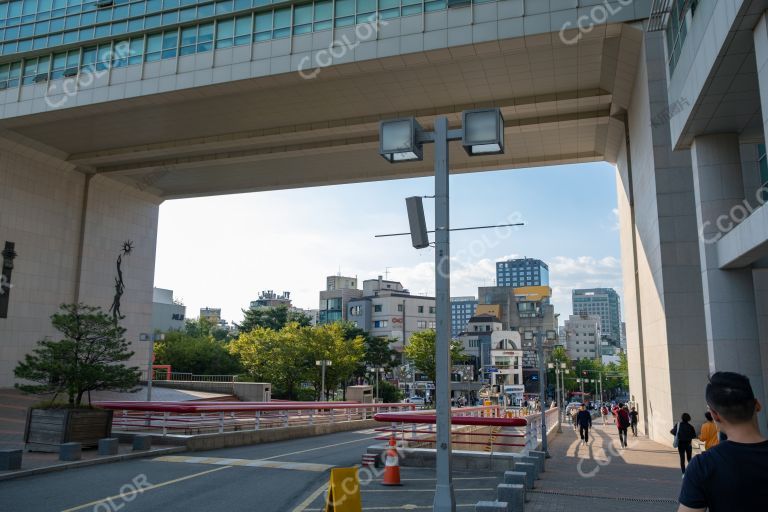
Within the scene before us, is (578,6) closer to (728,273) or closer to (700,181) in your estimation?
(700,181)

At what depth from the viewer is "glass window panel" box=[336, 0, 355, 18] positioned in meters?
29.6

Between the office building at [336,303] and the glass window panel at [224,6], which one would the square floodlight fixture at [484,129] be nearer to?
the glass window panel at [224,6]

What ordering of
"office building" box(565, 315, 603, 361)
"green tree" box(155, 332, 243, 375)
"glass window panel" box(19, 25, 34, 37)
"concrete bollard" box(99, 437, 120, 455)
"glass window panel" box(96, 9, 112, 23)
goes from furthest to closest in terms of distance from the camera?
"office building" box(565, 315, 603, 361), "green tree" box(155, 332, 243, 375), "glass window panel" box(19, 25, 34, 37), "glass window panel" box(96, 9, 112, 23), "concrete bollard" box(99, 437, 120, 455)

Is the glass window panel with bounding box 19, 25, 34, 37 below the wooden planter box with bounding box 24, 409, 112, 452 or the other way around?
the other way around

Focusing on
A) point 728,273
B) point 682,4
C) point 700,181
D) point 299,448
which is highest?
point 682,4

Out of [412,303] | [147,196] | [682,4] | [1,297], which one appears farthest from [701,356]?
[412,303]

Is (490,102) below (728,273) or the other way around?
the other way around

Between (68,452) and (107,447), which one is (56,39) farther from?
Result: (68,452)

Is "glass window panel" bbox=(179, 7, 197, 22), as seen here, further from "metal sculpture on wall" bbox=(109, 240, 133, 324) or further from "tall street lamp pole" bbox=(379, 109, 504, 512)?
"tall street lamp pole" bbox=(379, 109, 504, 512)

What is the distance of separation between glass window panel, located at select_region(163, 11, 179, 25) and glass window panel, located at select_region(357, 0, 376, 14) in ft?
34.4

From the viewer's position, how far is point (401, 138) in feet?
30.3

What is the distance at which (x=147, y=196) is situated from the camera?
1939 inches

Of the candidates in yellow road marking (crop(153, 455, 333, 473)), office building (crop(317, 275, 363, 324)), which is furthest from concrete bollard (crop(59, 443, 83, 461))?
office building (crop(317, 275, 363, 324))

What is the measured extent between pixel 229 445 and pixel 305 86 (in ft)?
61.4
